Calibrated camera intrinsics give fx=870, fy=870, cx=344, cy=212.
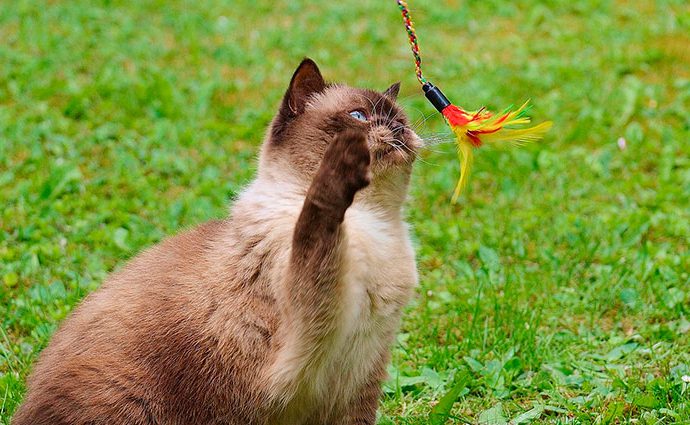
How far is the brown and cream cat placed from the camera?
2691 millimetres

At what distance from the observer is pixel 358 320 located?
285 cm

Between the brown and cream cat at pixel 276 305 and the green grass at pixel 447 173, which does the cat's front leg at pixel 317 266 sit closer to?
the brown and cream cat at pixel 276 305

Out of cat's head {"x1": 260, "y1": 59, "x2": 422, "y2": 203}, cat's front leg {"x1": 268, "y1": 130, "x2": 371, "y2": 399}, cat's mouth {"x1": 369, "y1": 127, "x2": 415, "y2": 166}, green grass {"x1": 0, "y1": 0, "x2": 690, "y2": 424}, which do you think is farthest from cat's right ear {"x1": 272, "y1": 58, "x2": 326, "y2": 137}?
green grass {"x1": 0, "y1": 0, "x2": 690, "y2": 424}

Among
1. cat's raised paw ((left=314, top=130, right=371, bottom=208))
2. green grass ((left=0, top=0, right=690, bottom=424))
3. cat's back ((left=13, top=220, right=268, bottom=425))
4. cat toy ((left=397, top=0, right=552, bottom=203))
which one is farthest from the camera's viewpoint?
green grass ((left=0, top=0, right=690, bottom=424))

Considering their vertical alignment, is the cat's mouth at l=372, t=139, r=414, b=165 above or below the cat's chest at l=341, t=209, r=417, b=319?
above

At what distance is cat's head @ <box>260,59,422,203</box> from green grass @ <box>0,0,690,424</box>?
2.22 feet

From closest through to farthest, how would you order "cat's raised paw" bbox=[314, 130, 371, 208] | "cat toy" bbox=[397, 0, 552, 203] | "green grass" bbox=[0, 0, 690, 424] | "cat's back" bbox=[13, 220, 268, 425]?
1. "cat's raised paw" bbox=[314, 130, 371, 208]
2. "cat's back" bbox=[13, 220, 268, 425]
3. "cat toy" bbox=[397, 0, 552, 203]
4. "green grass" bbox=[0, 0, 690, 424]

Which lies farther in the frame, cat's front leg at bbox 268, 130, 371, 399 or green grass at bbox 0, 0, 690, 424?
green grass at bbox 0, 0, 690, 424

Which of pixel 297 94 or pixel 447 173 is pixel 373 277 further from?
pixel 447 173

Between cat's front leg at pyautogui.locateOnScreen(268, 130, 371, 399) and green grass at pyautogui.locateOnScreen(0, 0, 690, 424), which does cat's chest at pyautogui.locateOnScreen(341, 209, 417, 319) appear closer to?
cat's front leg at pyautogui.locateOnScreen(268, 130, 371, 399)

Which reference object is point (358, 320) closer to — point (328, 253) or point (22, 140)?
point (328, 253)

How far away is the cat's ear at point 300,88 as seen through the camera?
3.17 metres

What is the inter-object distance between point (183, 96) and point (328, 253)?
4.24m

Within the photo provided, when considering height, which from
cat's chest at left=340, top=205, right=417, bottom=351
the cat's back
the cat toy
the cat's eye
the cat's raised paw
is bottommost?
the cat's back
